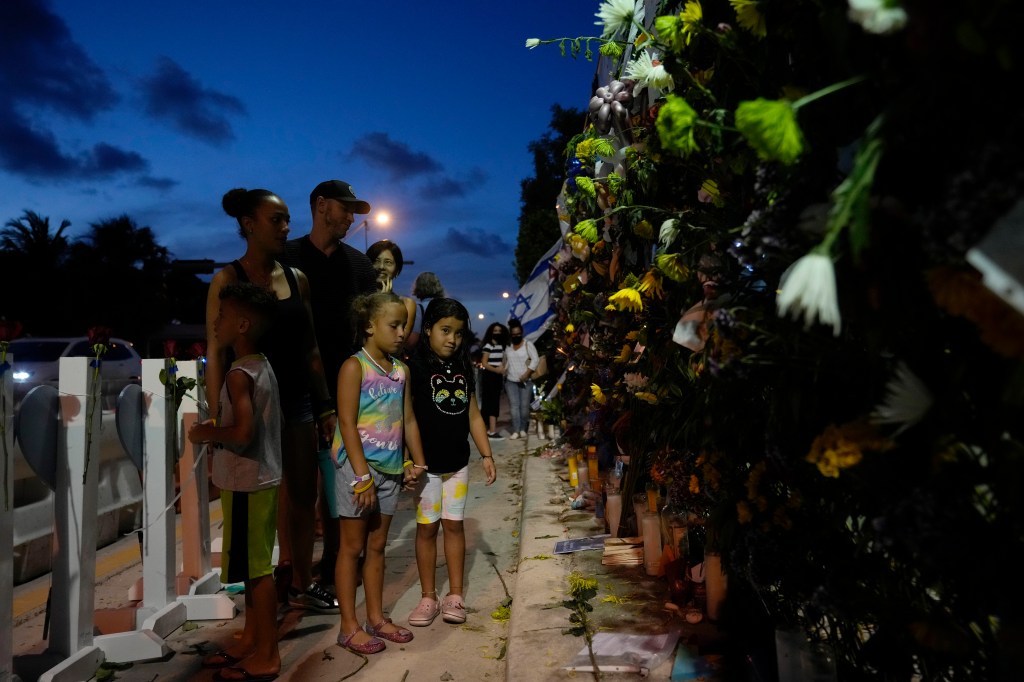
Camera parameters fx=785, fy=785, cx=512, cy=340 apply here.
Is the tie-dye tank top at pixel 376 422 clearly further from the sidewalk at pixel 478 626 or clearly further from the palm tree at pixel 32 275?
the palm tree at pixel 32 275

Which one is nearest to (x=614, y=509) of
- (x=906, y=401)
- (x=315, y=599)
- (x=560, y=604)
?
(x=560, y=604)

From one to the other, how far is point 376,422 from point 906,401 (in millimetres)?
2737

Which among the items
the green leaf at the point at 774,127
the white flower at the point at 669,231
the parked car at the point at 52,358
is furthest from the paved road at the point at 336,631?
the parked car at the point at 52,358

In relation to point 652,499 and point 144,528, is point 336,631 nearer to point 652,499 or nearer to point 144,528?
point 144,528

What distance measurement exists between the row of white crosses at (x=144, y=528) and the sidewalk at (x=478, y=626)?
0.11 meters

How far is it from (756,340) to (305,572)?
10.9 ft

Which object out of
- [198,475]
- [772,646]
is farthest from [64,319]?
[772,646]

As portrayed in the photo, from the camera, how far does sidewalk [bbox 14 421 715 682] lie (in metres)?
3.31

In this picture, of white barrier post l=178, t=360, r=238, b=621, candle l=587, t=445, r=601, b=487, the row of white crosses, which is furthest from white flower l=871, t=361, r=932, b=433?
candle l=587, t=445, r=601, b=487

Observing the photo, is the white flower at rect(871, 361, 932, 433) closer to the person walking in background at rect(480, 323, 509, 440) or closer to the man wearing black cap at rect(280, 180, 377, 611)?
the man wearing black cap at rect(280, 180, 377, 611)

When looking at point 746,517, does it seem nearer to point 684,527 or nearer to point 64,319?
point 684,527

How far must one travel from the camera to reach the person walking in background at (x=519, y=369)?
11.4m

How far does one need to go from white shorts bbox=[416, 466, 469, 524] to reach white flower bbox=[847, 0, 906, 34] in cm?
314

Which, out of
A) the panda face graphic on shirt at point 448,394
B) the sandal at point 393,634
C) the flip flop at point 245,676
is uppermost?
the panda face graphic on shirt at point 448,394
